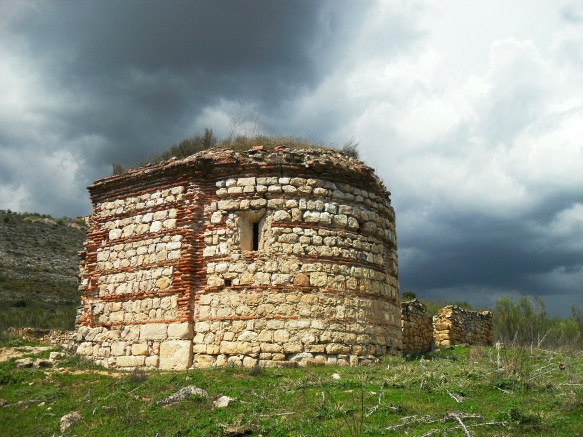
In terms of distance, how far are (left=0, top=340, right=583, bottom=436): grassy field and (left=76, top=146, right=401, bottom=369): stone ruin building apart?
85 centimetres

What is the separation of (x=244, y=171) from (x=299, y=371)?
4.49 metres

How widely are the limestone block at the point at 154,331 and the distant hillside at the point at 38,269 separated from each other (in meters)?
13.2

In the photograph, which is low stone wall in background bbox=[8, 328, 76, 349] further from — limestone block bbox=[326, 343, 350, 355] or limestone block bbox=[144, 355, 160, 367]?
limestone block bbox=[326, 343, 350, 355]

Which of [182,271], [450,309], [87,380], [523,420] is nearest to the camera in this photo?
[523,420]

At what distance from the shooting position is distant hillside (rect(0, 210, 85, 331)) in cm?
2661

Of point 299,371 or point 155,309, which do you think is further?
point 155,309

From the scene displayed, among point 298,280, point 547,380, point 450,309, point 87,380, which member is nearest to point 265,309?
point 298,280

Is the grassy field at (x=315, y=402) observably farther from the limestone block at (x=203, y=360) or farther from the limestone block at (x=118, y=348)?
the limestone block at (x=118, y=348)

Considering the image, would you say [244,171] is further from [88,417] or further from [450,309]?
[450,309]

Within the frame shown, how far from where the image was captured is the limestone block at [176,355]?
11.3 metres

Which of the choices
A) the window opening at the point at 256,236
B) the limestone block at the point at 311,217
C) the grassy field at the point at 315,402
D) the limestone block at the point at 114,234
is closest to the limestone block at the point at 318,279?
the limestone block at the point at 311,217

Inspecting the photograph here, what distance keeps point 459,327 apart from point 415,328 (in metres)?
3.45

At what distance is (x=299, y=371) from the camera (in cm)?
1023

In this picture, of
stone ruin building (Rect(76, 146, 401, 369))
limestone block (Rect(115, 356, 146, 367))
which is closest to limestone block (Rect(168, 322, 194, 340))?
stone ruin building (Rect(76, 146, 401, 369))
